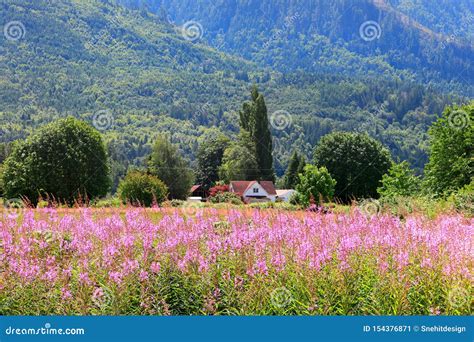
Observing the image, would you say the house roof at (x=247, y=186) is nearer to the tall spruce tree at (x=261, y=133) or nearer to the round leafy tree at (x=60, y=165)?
the tall spruce tree at (x=261, y=133)

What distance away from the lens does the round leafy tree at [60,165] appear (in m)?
56.6

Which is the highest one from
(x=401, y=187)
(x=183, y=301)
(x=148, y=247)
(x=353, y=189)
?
(x=148, y=247)

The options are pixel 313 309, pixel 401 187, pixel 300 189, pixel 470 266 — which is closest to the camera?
pixel 313 309

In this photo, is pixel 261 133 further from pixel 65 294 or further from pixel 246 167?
pixel 65 294

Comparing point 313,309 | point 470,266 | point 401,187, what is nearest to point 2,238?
point 313,309

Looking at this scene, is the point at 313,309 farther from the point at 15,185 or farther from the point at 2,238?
the point at 15,185

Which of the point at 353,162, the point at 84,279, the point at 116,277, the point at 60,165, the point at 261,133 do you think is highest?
the point at 116,277

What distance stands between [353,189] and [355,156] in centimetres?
582

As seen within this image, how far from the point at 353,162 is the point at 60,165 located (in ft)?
116

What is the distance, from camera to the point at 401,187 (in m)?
51.3

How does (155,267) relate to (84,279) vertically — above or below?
above

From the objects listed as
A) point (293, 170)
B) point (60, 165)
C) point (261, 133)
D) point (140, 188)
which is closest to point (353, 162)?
point (261, 133)

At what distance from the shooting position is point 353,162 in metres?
73.9

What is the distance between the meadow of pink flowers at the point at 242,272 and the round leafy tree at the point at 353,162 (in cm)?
6234
